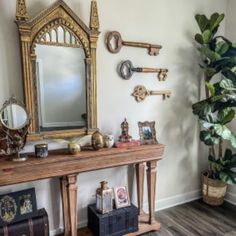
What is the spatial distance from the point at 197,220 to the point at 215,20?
2.22 metres

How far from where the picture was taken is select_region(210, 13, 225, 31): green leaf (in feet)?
8.35

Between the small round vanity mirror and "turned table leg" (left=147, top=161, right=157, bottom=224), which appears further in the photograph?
"turned table leg" (left=147, top=161, right=157, bottom=224)

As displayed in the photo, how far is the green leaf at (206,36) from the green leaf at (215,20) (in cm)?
11

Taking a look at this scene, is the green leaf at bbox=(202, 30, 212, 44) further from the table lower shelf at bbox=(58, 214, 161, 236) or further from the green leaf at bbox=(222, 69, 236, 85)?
the table lower shelf at bbox=(58, 214, 161, 236)

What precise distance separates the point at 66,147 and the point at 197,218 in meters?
1.66

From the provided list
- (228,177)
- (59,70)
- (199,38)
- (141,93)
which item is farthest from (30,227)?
(199,38)

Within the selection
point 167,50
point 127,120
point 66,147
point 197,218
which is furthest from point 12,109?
point 197,218

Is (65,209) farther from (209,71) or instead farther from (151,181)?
(209,71)

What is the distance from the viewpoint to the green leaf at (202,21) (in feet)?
8.48

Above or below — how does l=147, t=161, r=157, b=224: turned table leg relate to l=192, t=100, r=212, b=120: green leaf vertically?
below

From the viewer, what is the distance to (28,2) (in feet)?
6.21

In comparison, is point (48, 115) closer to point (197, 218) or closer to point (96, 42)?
point (96, 42)

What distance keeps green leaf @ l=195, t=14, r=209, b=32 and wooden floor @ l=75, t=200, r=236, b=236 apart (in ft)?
6.91

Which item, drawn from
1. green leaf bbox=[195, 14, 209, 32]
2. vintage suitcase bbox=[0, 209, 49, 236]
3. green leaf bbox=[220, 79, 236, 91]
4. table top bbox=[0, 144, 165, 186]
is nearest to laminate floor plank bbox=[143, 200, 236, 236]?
table top bbox=[0, 144, 165, 186]
